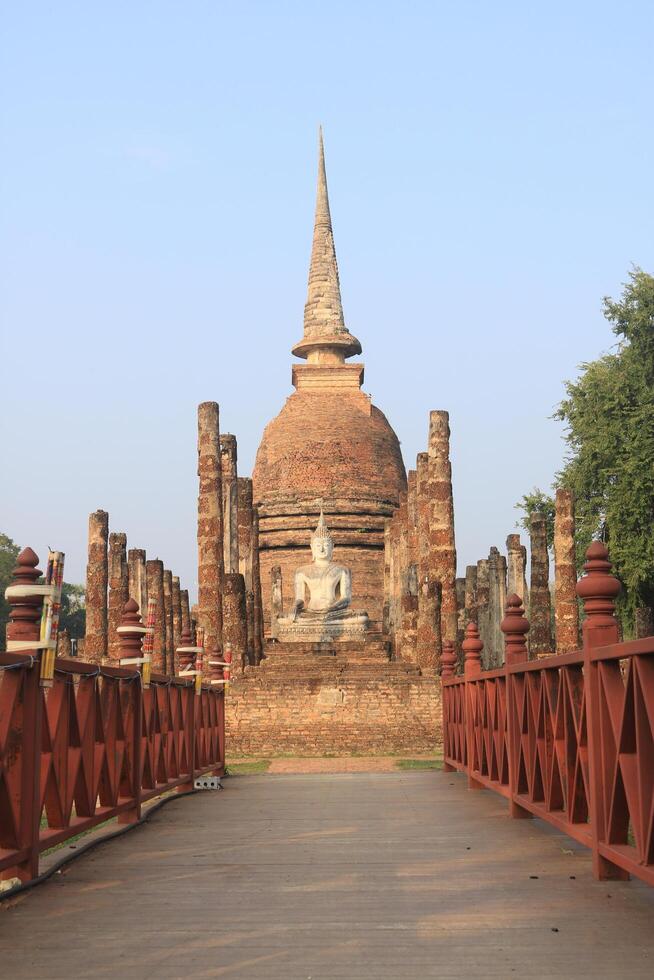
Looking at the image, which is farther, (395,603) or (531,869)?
(395,603)

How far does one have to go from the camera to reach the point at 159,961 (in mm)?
3703

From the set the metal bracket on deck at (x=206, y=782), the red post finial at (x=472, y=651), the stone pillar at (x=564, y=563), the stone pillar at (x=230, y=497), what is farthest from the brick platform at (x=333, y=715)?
the red post finial at (x=472, y=651)

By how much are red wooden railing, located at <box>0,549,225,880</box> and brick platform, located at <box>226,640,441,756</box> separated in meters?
10.5

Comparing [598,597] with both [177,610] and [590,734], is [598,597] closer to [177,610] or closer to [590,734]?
[590,734]

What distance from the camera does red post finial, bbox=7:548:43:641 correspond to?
4.80 meters

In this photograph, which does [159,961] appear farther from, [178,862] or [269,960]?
[178,862]

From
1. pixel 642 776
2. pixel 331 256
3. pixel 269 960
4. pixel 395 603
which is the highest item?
pixel 331 256

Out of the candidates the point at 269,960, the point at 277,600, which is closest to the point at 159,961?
the point at 269,960

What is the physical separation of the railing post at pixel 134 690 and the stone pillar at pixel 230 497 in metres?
18.3

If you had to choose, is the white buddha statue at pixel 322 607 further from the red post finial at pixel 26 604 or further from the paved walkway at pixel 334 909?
the red post finial at pixel 26 604

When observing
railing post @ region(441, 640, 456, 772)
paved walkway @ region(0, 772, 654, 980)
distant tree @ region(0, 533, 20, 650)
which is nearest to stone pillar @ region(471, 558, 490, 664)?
railing post @ region(441, 640, 456, 772)

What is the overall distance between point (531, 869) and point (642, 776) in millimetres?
1569

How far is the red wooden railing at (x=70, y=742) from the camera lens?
4574 mm

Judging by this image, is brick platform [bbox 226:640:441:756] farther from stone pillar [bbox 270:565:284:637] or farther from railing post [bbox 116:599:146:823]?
stone pillar [bbox 270:565:284:637]
